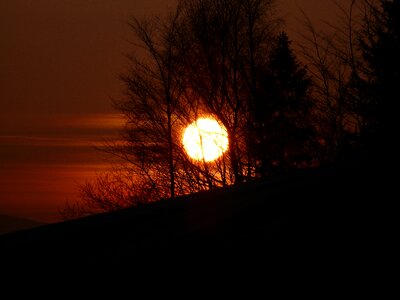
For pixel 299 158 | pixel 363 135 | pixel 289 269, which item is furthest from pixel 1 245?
pixel 299 158

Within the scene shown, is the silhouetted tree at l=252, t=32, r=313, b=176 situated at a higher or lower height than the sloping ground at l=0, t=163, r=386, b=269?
higher

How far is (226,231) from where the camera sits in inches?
205

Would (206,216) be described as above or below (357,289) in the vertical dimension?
above

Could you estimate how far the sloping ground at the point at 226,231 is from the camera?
183 inches

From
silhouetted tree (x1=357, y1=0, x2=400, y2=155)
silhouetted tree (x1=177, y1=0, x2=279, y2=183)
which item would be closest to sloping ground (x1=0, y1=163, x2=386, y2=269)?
silhouetted tree (x1=357, y1=0, x2=400, y2=155)

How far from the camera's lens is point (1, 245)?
4656mm

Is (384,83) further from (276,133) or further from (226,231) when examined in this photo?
(226,231)

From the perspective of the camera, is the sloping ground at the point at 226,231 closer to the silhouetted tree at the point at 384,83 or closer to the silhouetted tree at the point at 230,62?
the silhouetted tree at the point at 384,83

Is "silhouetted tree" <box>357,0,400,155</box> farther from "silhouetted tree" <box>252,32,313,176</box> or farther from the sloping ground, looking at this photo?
the sloping ground

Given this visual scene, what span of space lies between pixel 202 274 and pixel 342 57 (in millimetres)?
16419

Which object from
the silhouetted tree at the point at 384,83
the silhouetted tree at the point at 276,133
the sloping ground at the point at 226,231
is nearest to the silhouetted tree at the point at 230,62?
the silhouetted tree at the point at 276,133

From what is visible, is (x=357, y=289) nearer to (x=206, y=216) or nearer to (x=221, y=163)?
(x=206, y=216)

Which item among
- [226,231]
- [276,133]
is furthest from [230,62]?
[226,231]

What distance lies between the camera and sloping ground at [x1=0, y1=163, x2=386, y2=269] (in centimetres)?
465
